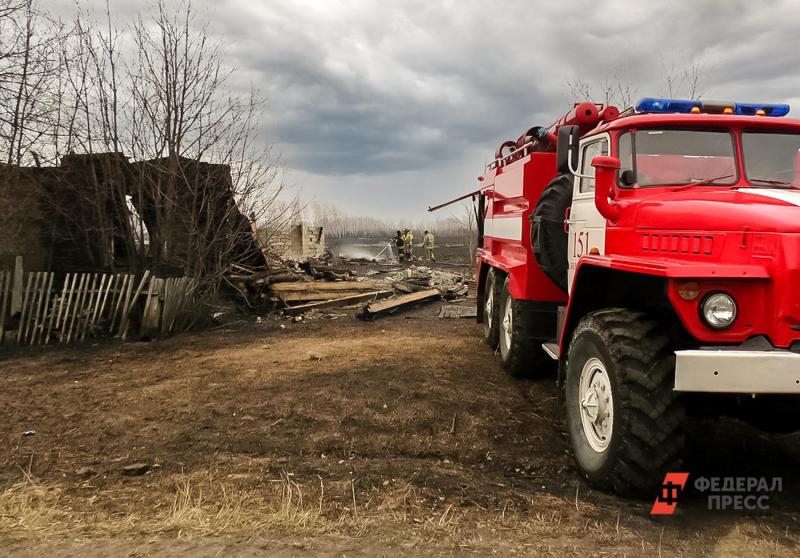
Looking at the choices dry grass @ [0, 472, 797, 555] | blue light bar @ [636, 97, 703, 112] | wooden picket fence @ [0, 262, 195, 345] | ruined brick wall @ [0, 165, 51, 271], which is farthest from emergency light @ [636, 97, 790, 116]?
ruined brick wall @ [0, 165, 51, 271]

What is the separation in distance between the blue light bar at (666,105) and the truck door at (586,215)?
462 millimetres

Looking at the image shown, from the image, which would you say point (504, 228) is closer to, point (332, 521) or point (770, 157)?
point (770, 157)

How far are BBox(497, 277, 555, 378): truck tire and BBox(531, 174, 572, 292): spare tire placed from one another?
77 cm

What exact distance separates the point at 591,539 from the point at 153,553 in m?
2.32

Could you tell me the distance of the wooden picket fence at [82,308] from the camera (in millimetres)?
9070

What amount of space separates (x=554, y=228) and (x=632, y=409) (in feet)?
8.50

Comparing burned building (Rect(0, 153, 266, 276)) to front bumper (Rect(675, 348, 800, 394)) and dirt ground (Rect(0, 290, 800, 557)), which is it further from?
front bumper (Rect(675, 348, 800, 394))

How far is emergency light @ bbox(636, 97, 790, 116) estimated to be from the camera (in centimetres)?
450

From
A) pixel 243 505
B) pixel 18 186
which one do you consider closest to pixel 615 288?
pixel 243 505

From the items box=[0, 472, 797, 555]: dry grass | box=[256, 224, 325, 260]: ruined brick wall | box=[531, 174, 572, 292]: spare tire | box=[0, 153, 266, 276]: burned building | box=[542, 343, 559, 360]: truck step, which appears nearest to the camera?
box=[0, 472, 797, 555]: dry grass

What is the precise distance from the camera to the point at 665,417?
317 centimetres

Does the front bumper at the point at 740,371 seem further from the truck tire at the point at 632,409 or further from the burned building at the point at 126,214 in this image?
the burned building at the point at 126,214

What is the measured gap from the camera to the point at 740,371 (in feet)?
9.10

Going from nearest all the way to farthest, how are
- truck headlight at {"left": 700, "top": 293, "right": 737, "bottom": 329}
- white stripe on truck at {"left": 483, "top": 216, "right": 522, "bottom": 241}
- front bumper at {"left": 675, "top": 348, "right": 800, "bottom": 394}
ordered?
front bumper at {"left": 675, "top": 348, "right": 800, "bottom": 394}, truck headlight at {"left": 700, "top": 293, "right": 737, "bottom": 329}, white stripe on truck at {"left": 483, "top": 216, "right": 522, "bottom": 241}
